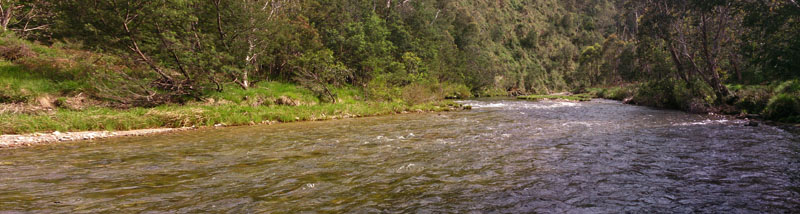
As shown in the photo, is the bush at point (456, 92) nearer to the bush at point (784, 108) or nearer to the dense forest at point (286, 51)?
the dense forest at point (286, 51)

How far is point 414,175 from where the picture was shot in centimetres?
782

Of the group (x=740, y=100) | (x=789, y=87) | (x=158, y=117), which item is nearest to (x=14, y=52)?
(x=158, y=117)

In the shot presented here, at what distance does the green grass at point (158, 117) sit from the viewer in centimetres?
1343

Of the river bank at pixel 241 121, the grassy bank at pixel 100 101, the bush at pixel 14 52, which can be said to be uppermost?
the bush at pixel 14 52

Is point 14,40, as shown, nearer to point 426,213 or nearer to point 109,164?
point 109,164

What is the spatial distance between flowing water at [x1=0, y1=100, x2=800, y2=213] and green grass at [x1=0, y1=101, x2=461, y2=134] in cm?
290

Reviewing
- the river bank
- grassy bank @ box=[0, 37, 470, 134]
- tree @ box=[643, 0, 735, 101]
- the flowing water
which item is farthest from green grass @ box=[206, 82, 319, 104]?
tree @ box=[643, 0, 735, 101]

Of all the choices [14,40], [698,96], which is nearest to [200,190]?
[14,40]

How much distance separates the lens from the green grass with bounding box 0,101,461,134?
1343 centimetres

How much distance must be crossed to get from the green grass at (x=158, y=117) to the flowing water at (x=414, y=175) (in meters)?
2.90

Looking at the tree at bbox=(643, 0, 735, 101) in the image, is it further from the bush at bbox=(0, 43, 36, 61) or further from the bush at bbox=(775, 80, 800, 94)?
the bush at bbox=(0, 43, 36, 61)

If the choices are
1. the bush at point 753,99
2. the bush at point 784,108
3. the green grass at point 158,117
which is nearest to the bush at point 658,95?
the bush at point 753,99

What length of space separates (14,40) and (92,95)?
6.77m

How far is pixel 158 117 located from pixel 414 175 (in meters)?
15.6
